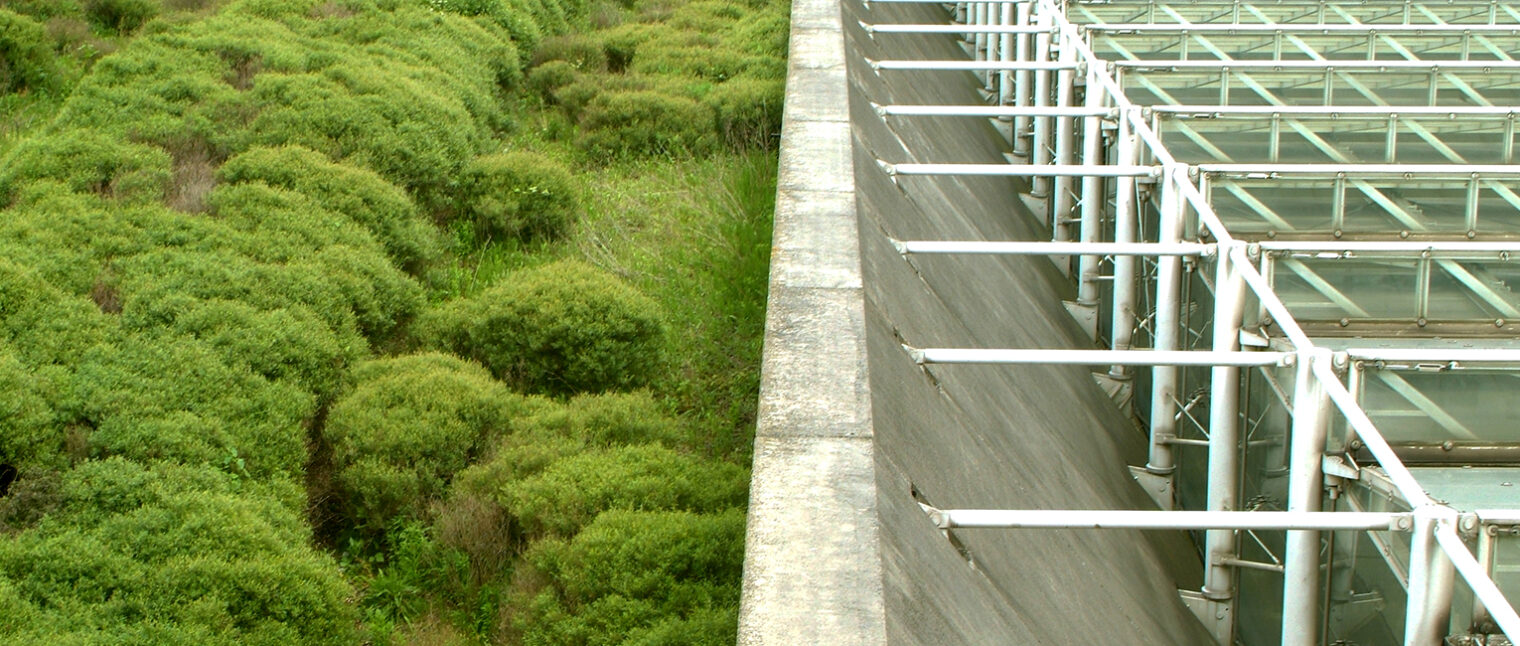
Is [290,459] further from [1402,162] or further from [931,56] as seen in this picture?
[931,56]

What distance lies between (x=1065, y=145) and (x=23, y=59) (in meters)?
12.9

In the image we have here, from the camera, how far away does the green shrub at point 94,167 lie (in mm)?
14023

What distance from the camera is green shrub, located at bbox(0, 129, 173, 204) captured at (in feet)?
46.0

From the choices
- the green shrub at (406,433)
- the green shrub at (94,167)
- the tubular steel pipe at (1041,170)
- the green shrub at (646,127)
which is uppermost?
the tubular steel pipe at (1041,170)

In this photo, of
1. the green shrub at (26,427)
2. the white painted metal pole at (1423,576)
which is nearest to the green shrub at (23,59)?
the green shrub at (26,427)

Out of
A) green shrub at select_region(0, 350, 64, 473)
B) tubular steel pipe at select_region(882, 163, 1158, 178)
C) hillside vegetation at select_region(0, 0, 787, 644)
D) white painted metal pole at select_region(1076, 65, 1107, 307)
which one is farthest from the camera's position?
white painted metal pole at select_region(1076, 65, 1107, 307)

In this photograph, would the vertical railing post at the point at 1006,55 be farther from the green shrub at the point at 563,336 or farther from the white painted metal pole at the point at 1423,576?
the white painted metal pole at the point at 1423,576

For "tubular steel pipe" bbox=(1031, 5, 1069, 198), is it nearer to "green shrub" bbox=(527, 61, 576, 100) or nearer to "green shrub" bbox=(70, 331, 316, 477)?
"green shrub" bbox=(70, 331, 316, 477)

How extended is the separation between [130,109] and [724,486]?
9315 millimetres

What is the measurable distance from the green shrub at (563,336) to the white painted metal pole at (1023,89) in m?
5.66

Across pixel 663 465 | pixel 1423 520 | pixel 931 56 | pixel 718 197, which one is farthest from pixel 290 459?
pixel 931 56

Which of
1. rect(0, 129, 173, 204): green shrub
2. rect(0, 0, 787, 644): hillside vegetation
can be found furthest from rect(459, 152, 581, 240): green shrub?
rect(0, 129, 173, 204): green shrub

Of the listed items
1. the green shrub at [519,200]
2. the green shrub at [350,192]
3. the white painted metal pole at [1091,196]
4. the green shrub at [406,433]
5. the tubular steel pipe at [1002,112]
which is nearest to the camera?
the green shrub at [406,433]

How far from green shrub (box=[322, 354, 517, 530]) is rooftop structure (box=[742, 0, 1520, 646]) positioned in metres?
3.14
